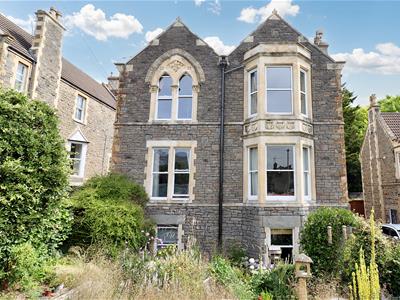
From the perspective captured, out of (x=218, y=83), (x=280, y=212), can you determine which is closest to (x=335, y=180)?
(x=280, y=212)

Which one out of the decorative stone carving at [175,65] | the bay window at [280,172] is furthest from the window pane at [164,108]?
the bay window at [280,172]

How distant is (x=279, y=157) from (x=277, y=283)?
5859 mm

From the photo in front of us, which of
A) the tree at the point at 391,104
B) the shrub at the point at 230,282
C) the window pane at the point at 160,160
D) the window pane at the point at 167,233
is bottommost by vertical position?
the shrub at the point at 230,282

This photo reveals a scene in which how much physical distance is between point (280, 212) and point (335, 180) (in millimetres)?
2945

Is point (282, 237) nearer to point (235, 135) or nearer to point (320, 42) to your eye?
point (235, 135)

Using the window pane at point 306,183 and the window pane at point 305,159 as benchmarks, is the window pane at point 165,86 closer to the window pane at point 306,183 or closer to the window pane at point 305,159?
the window pane at point 305,159

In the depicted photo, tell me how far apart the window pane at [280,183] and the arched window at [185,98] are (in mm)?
4658

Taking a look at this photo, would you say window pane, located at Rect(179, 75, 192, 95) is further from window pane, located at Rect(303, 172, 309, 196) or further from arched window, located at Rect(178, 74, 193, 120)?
window pane, located at Rect(303, 172, 309, 196)

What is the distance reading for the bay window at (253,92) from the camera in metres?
11.7

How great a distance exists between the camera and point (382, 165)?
20281 millimetres

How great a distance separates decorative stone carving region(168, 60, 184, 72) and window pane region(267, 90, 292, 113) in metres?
4.44

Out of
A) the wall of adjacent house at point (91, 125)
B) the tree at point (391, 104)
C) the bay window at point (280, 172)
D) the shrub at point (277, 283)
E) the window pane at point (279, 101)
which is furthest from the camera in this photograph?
the tree at point (391, 104)

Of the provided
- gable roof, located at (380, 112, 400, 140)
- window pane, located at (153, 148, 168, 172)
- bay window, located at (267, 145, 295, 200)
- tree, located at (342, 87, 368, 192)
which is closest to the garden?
bay window, located at (267, 145, 295, 200)

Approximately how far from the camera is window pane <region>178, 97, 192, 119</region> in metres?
12.4
